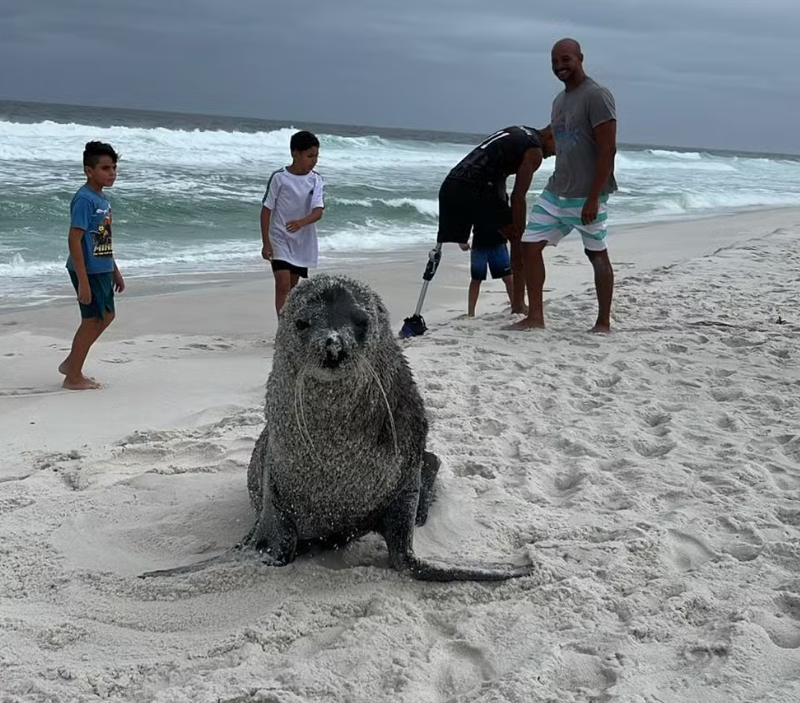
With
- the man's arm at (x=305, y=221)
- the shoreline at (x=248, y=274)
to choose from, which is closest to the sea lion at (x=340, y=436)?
the man's arm at (x=305, y=221)

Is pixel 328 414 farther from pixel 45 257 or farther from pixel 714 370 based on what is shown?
pixel 45 257

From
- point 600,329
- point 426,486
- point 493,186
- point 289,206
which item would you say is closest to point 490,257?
point 493,186

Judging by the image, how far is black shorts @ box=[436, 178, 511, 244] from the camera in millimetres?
7305

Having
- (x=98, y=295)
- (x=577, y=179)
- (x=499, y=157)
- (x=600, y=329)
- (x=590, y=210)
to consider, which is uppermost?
(x=499, y=157)

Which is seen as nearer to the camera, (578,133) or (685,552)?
(685,552)

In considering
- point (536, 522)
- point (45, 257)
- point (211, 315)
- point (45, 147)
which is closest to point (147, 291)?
point (211, 315)

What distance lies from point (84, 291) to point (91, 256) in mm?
225

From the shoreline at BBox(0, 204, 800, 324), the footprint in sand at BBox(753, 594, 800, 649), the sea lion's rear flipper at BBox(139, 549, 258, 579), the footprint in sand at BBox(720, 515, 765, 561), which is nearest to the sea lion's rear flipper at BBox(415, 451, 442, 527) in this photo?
the sea lion's rear flipper at BBox(139, 549, 258, 579)

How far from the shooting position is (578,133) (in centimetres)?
668

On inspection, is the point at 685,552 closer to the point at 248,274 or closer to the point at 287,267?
the point at 287,267

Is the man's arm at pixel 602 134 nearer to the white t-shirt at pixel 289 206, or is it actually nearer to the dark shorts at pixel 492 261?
the dark shorts at pixel 492 261

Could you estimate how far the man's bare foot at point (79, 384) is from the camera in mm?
5879

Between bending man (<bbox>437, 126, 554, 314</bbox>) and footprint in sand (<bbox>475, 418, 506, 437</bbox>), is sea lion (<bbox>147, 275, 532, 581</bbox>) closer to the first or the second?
footprint in sand (<bbox>475, 418, 506, 437</bbox>)

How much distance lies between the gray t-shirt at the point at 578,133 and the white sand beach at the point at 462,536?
1130 millimetres
